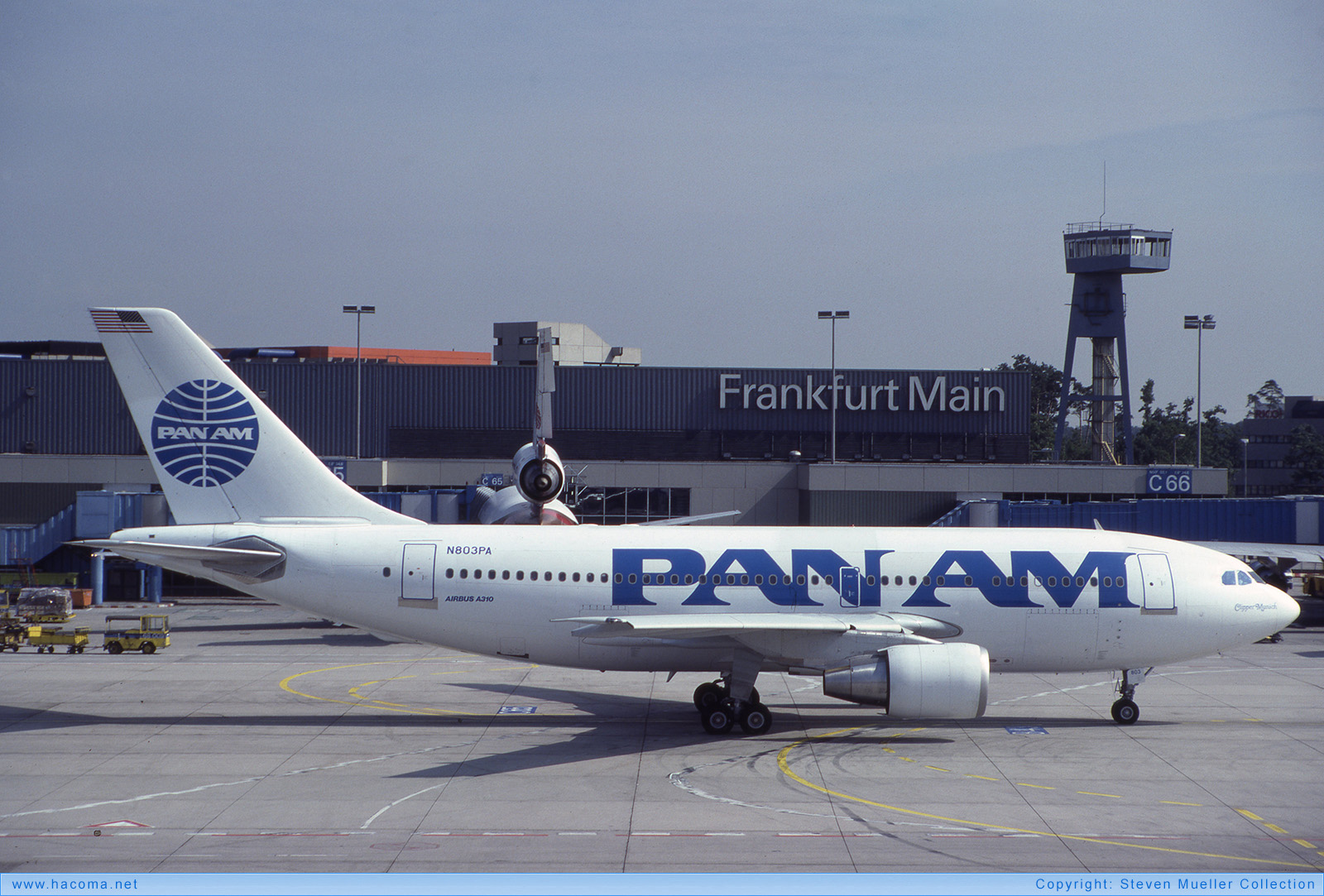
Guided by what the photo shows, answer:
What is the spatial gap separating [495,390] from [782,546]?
37.1 metres

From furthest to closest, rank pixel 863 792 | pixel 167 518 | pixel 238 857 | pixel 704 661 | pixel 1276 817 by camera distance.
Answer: pixel 167 518 < pixel 704 661 < pixel 863 792 < pixel 1276 817 < pixel 238 857

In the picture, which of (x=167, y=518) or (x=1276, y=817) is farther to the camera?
(x=167, y=518)

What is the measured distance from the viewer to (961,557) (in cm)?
2534

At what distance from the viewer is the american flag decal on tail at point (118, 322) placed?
25250 mm

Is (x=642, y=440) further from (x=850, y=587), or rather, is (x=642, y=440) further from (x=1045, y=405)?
(x=1045, y=405)

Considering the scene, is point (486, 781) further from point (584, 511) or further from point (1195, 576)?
point (584, 511)

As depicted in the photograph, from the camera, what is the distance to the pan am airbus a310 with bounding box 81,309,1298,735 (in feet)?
81.3

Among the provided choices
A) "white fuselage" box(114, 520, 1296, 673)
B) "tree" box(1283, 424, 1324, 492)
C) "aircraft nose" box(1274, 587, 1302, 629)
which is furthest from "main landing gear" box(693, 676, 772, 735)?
"tree" box(1283, 424, 1324, 492)

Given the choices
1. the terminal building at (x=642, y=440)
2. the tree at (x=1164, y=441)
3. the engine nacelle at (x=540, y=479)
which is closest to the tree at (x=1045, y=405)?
the tree at (x=1164, y=441)

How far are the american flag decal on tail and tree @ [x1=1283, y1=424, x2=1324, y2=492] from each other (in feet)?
396

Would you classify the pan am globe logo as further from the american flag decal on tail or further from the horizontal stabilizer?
the horizontal stabilizer

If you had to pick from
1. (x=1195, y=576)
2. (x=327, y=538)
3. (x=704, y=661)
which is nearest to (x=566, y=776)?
(x=704, y=661)

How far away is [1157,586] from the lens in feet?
82.8

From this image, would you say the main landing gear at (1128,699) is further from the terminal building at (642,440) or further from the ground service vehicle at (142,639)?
the ground service vehicle at (142,639)
